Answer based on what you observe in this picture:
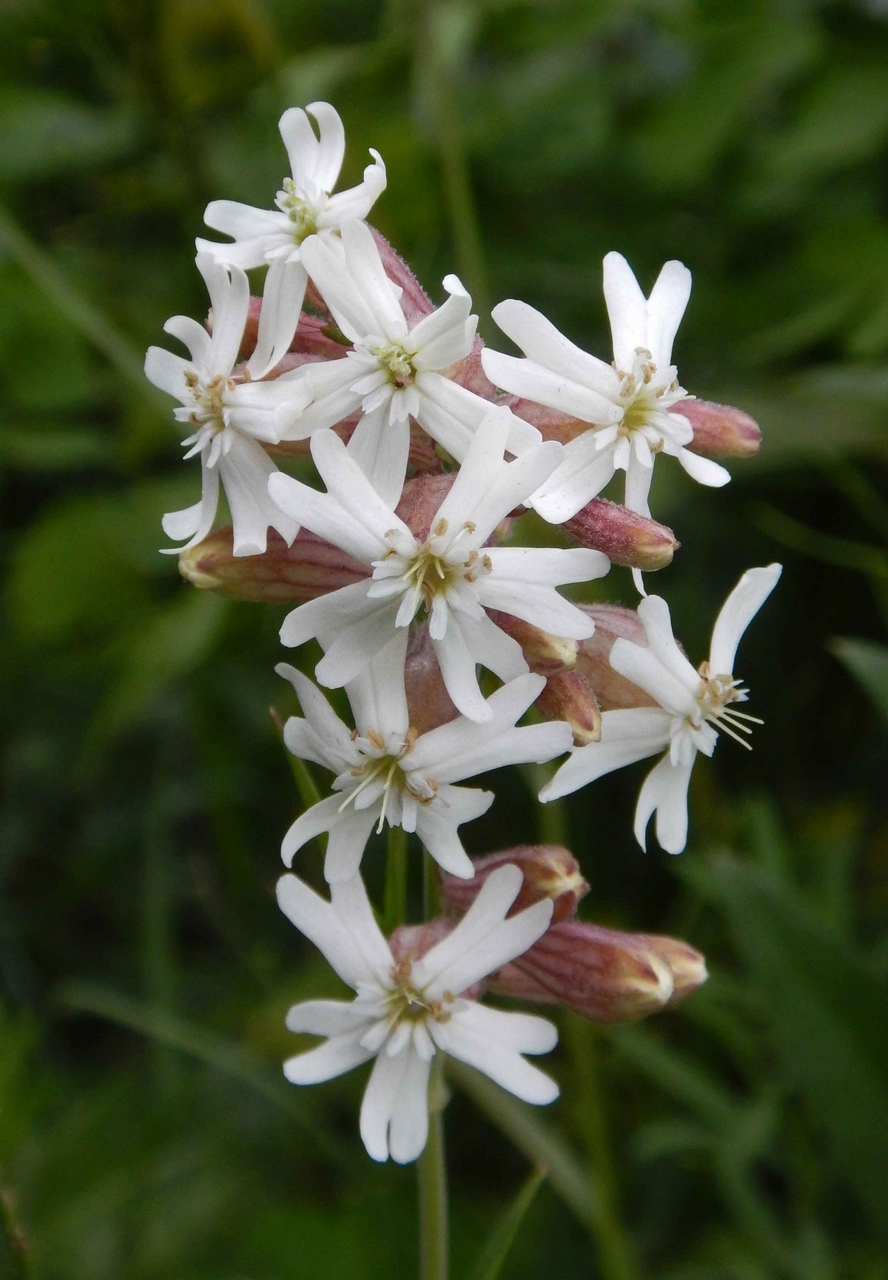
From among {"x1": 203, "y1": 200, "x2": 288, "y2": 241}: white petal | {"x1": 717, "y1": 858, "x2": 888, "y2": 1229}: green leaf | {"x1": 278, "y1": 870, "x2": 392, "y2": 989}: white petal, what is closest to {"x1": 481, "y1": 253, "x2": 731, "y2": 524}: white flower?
{"x1": 203, "y1": 200, "x2": 288, "y2": 241}: white petal

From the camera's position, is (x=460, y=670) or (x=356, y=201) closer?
(x=460, y=670)

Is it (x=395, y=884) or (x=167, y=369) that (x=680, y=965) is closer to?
(x=395, y=884)

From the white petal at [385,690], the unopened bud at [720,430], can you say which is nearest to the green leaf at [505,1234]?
the white petal at [385,690]

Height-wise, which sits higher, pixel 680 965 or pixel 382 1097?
pixel 680 965

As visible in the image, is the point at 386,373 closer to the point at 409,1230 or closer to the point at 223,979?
the point at 409,1230

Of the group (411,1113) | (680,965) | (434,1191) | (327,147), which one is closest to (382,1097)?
(411,1113)

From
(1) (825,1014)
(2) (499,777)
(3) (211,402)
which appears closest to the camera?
(3) (211,402)

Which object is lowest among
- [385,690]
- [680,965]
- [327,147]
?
[680,965]

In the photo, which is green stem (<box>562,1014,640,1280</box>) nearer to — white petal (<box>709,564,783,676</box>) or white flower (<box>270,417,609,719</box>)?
white petal (<box>709,564,783,676</box>)
